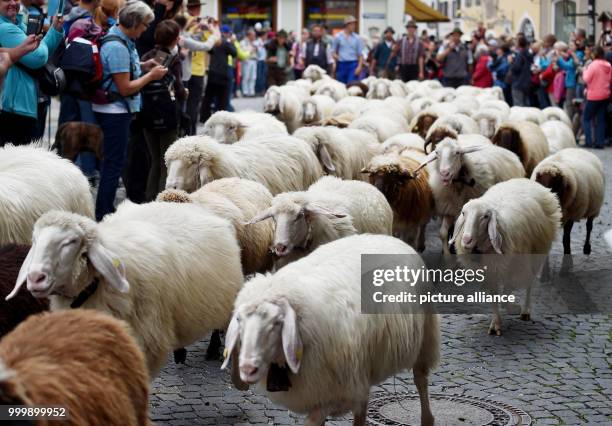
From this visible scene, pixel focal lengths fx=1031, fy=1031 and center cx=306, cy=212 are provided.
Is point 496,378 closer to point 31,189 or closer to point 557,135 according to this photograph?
point 31,189

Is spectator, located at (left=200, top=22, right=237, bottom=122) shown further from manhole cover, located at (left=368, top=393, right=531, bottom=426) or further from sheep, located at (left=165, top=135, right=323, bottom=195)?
manhole cover, located at (left=368, top=393, right=531, bottom=426)

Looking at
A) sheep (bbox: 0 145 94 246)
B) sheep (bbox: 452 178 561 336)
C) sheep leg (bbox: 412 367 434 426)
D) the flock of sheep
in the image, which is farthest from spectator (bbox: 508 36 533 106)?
sheep leg (bbox: 412 367 434 426)

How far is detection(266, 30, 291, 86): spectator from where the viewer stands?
30.2 metres

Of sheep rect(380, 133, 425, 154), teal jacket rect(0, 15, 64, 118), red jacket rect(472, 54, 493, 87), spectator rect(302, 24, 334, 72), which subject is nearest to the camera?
teal jacket rect(0, 15, 64, 118)

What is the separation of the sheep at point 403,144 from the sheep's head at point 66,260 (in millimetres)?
6063

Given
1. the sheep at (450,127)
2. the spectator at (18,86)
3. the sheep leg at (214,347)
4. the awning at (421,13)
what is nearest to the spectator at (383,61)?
the sheep at (450,127)

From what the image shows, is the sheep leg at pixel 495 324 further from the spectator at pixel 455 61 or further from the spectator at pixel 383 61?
the spectator at pixel 383 61

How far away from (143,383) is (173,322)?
1338 millimetres

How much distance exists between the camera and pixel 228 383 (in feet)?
21.0

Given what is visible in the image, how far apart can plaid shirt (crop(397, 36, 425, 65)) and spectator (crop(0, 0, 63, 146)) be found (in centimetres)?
1689

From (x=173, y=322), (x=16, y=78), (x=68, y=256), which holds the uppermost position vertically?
(x=16, y=78)

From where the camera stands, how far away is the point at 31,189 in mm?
6605

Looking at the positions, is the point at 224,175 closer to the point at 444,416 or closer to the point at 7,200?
the point at 7,200

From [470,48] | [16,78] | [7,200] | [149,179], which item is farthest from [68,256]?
[470,48]
